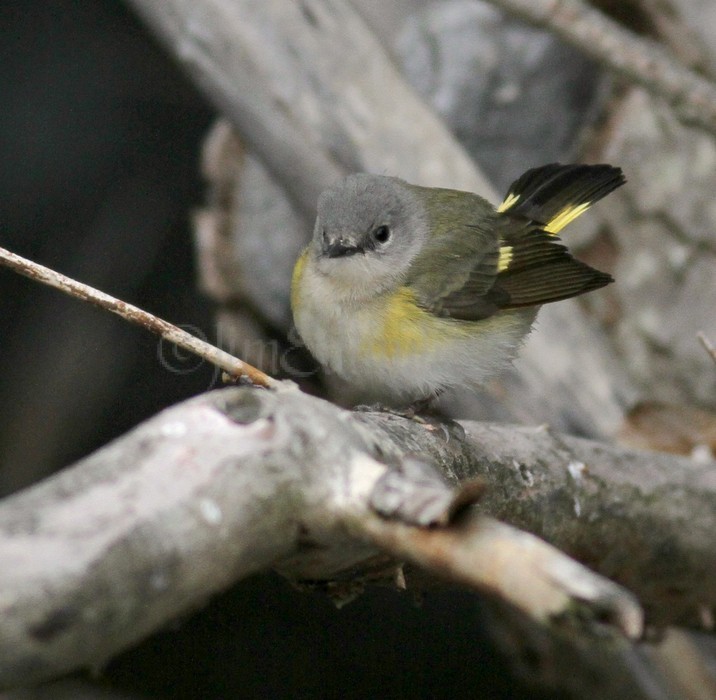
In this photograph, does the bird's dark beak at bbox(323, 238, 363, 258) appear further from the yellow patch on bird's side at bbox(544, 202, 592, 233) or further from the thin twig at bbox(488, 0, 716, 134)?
the thin twig at bbox(488, 0, 716, 134)

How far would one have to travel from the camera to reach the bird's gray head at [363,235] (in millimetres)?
2783

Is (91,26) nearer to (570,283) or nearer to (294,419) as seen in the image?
(570,283)

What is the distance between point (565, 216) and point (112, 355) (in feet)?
6.73

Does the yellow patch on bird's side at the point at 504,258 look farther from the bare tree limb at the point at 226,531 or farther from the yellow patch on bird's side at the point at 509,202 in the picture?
the bare tree limb at the point at 226,531

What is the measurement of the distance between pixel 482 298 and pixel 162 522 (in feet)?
5.86

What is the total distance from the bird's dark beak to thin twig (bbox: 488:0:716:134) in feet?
3.38

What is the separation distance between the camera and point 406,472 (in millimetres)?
1464


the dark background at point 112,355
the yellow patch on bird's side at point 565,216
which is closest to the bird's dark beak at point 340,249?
the yellow patch on bird's side at point 565,216

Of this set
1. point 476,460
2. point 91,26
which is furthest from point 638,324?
point 91,26

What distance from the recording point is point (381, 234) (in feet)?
9.48

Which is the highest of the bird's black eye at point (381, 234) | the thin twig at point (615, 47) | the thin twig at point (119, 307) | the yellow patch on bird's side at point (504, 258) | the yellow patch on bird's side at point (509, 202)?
the thin twig at point (615, 47)

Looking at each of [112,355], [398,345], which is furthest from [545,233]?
[112,355]

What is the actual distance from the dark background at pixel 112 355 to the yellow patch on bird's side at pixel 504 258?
1.45 metres

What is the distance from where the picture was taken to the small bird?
2.70 metres
